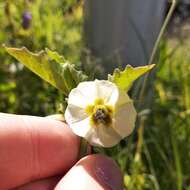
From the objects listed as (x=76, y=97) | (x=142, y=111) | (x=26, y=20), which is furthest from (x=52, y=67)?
(x=26, y=20)

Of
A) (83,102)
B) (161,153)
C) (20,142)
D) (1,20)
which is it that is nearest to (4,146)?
(20,142)

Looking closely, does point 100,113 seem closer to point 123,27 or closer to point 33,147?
point 33,147

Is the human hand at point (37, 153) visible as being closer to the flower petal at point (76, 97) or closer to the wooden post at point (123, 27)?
the flower petal at point (76, 97)

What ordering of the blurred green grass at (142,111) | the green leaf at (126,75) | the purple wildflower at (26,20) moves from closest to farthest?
the green leaf at (126,75)
the blurred green grass at (142,111)
the purple wildflower at (26,20)

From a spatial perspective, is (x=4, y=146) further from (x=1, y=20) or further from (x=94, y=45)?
(x=1, y=20)

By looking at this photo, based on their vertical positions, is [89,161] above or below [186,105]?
above

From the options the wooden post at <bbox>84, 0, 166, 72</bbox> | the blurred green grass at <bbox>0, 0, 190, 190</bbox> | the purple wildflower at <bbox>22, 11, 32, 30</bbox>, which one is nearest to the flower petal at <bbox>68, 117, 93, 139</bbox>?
the blurred green grass at <bbox>0, 0, 190, 190</bbox>

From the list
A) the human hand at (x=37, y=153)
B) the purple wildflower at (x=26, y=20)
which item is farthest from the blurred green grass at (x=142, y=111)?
the human hand at (x=37, y=153)
